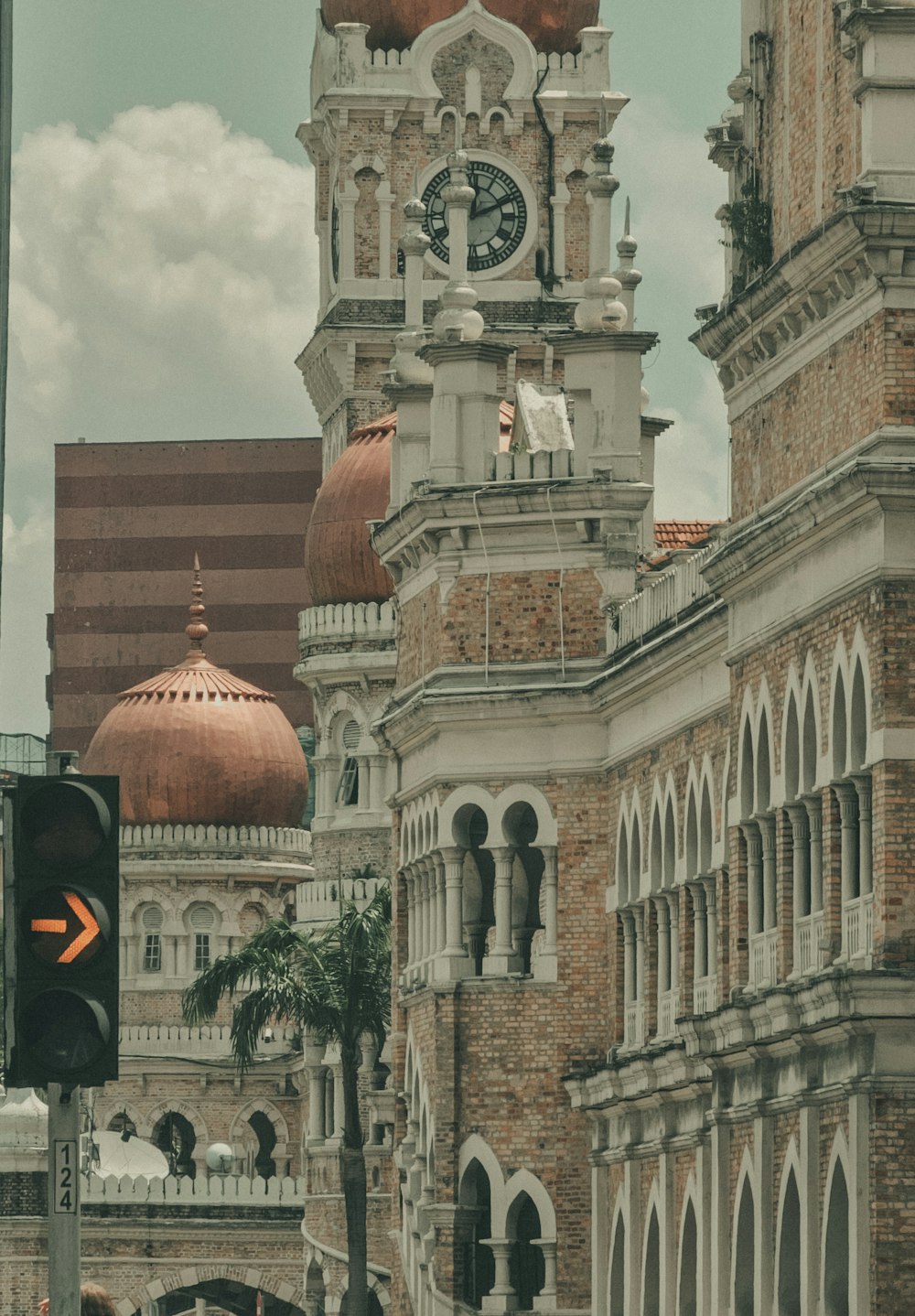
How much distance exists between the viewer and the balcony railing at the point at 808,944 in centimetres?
3225

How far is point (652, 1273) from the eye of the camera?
42000 millimetres

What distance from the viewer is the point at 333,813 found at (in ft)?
272

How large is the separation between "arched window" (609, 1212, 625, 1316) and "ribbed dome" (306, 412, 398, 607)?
36770 mm

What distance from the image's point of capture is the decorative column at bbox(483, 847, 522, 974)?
154 feet

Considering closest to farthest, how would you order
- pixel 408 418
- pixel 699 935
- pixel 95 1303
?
pixel 95 1303 → pixel 699 935 → pixel 408 418

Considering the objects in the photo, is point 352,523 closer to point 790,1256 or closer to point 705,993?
point 705,993

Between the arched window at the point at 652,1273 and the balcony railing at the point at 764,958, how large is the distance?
24.5 feet

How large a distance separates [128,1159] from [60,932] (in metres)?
69.8

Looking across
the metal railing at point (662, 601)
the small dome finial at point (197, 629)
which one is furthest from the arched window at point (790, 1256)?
the small dome finial at point (197, 629)

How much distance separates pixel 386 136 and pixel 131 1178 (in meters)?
21.1

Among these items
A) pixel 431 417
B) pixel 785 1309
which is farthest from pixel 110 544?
pixel 785 1309

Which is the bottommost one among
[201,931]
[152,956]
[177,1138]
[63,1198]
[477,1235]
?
[63,1198]

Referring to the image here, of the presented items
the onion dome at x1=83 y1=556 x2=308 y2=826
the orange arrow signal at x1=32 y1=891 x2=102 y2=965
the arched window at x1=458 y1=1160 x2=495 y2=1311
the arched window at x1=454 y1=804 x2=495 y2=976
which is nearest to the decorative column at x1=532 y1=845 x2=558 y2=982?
the arched window at x1=454 y1=804 x2=495 y2=976

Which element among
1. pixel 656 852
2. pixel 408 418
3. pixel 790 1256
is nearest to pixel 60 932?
pixel 790 1256
